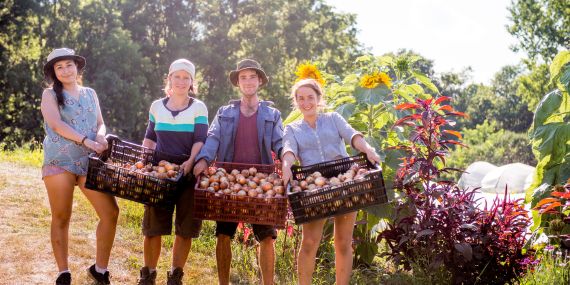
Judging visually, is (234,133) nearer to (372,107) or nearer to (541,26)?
(372,107)

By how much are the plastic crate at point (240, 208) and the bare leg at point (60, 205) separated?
1104 mm

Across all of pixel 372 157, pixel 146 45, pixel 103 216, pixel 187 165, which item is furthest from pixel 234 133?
pixel 146 45

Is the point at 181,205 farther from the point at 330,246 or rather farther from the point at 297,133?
the point at 330,246

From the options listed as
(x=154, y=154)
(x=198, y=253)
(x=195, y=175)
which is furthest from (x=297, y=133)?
(x=198, y=253)

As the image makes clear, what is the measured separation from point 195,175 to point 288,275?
168 centimetres

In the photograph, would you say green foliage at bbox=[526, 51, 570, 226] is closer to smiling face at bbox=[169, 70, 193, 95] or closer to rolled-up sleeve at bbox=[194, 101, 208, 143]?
rolled-up sleeve at bbox=[194, 101, 208, 143]

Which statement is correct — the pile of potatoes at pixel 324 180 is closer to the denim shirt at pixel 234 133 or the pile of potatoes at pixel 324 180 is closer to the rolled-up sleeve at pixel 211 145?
the denim shirt at pixel 234 133

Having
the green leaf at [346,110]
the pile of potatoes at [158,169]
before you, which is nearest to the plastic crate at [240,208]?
the pile of potatoes at [158,169]

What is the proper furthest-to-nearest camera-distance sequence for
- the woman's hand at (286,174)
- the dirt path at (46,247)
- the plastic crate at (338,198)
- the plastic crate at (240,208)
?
the dirt path at (46,247) < the woman's hand at (286,174) < the plastic crate at (240,208) < the plastic crate at (338,198)

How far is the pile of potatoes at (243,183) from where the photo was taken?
162 inches

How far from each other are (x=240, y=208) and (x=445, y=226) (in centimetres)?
165

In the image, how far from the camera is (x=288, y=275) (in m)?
5.70

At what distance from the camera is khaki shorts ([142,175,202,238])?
4.67 m

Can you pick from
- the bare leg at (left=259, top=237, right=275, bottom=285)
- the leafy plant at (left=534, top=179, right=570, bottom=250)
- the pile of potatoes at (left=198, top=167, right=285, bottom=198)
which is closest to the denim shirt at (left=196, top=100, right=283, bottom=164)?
the pile of potatoes at (left=198, top=167, right=285, bottom=198)
